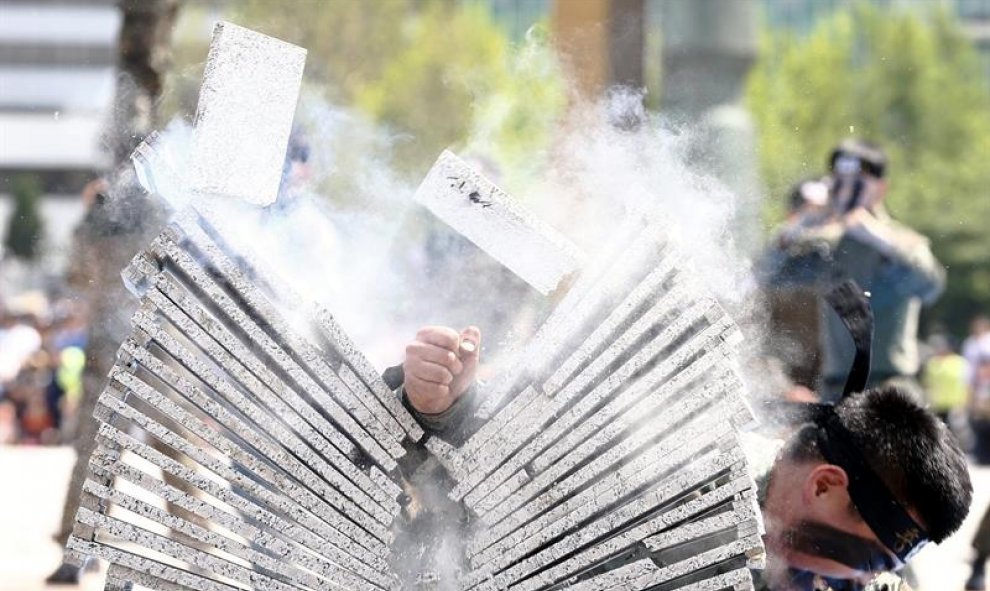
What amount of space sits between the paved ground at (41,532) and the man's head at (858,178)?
1099mm

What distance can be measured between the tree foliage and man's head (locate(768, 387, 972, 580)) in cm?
98

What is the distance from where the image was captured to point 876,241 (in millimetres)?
4719

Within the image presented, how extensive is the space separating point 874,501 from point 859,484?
0.04 m

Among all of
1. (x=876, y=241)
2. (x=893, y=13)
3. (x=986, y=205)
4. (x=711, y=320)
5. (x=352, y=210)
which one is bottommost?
(x=711, y=320)

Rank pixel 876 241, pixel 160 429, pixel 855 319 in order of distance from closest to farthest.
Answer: pixel 160 429
pixel 855 319
pixel 876 241

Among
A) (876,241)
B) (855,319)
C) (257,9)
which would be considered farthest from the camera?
(876,241)

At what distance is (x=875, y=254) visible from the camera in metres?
4.69

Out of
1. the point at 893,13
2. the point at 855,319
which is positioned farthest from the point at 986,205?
the point at 855,319

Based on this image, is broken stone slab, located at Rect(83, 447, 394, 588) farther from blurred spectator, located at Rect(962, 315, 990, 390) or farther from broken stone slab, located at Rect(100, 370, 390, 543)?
blurred spectator, located at Rect(962, 315, 990, 390)

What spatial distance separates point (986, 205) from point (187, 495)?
25216 millimetres

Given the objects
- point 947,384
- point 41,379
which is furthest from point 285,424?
point 947,384

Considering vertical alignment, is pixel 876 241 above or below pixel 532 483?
above

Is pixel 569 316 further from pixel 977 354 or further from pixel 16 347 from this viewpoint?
pixel 977 354

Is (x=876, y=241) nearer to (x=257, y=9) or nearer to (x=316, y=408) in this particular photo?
(x=257, y=9)
